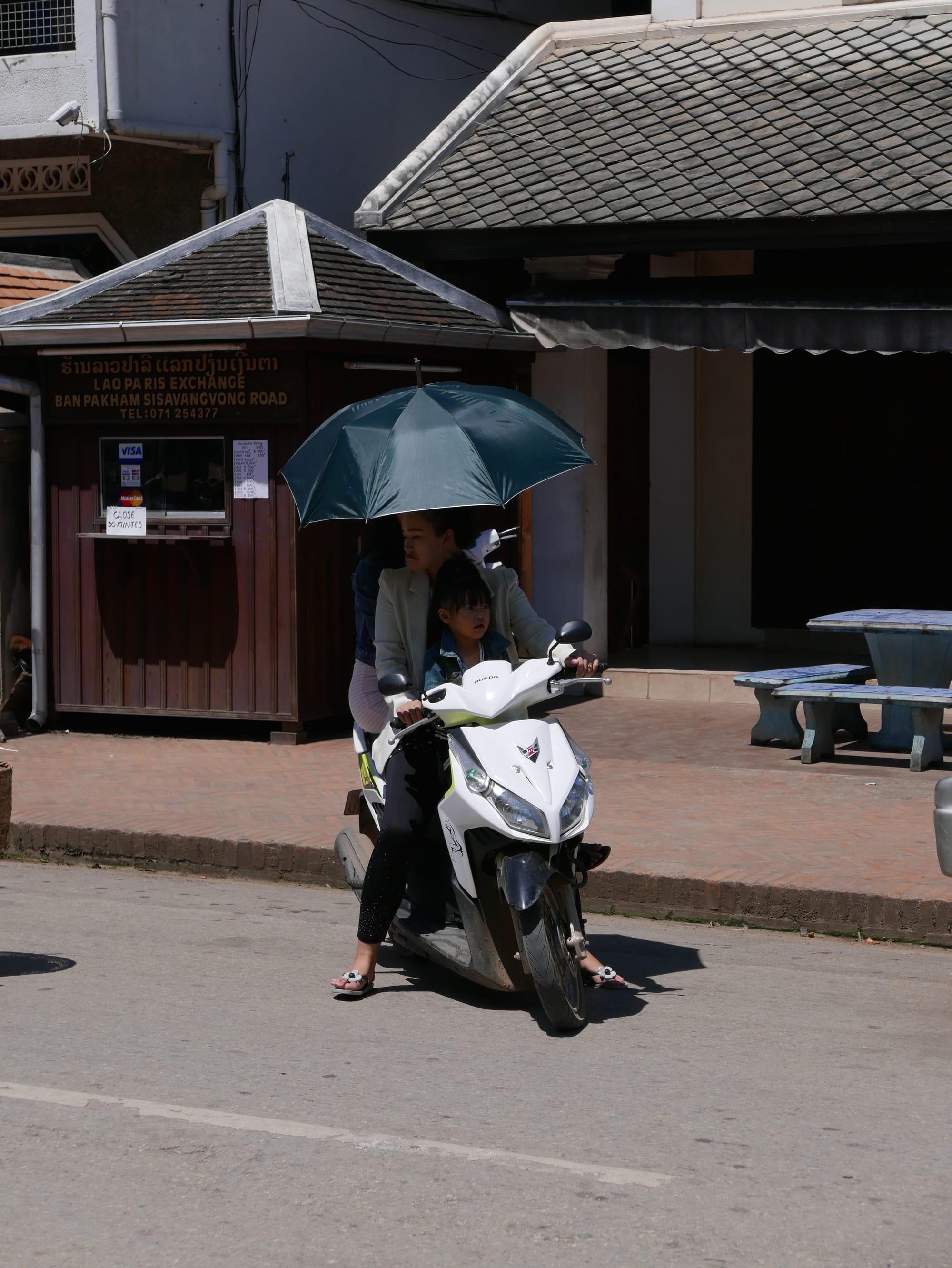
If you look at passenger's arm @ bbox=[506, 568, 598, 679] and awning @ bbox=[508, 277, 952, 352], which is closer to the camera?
passenger's arm @ bbox=[506, 568, 598, 679]

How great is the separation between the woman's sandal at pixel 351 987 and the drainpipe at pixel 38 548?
248 inches

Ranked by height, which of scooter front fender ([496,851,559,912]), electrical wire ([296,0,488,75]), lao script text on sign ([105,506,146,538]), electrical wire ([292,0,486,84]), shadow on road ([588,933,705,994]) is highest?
electrical wire ([296,0,488,75])

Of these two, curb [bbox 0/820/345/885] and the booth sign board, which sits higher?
the booth sign board

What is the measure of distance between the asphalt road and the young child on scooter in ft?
3.79

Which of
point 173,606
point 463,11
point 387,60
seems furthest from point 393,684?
point 463,11

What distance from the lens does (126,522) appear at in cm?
1152

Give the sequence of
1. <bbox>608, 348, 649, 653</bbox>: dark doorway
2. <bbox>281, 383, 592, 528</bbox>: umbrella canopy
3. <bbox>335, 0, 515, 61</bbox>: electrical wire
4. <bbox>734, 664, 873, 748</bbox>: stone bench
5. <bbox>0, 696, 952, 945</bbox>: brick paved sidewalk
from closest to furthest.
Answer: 1. <bbox>281, 383, 592, 528</bbox>: umbrella canopy
2. <bbox>0, 696, 952, 945</bbox>: brick paved sidewalk
3. <bbox>734, 664, 873, 748</bbox>: stone bench
4. <bbox>608, 348, 649, 653</bbox>: dark doorway
5. <bbox>335, 0, 515, 61</bbox>: electrical wire

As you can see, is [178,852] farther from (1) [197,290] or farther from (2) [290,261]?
(2) [290,261]

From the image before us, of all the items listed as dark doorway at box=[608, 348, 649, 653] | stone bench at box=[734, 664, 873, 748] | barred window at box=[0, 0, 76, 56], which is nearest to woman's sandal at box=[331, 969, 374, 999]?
stone bench at box=[734, 664, 873, 748]

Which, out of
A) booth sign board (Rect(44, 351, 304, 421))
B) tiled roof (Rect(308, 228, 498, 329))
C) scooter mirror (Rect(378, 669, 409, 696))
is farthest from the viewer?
tiled roof (Rect(308, 228, 498, 329))

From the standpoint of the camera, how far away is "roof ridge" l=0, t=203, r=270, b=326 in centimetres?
1149

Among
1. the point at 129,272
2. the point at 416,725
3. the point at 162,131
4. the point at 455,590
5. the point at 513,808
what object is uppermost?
the point at 162,131

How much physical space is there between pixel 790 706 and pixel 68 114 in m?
8.00

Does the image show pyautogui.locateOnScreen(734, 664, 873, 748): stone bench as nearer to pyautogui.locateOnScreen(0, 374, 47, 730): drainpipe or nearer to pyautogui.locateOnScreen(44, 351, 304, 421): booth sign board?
pyautogui.locateOnScreen(44, 351, 304, 421): booth sign board
